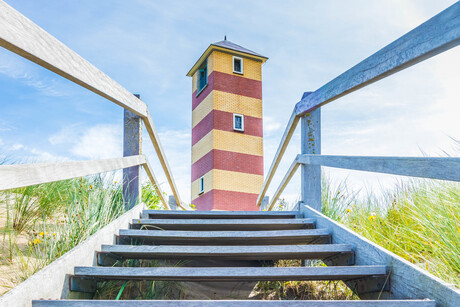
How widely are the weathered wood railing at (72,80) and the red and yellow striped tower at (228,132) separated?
7919 mm

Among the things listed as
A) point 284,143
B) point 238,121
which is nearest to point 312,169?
point 284,143

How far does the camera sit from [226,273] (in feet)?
7.63

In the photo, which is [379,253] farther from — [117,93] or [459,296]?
[117,93]

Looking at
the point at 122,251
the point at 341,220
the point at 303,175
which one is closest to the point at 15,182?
the point at 122,251

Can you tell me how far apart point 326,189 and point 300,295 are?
1546 millimetres

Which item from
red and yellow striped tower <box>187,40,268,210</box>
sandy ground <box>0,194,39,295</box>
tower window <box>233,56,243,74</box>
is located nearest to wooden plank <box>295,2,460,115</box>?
sandy ground <box>0,194,39,295</box>

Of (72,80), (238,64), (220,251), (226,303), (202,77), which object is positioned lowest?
(226,303)

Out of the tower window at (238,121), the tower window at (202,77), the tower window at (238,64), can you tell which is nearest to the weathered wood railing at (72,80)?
the tower window at (238,121)

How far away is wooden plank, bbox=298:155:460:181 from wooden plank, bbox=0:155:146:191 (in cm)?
152

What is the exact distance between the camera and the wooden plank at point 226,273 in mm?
2305

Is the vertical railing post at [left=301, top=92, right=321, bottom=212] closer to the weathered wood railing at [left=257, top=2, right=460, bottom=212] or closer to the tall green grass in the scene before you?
the weathered wood railing at [left=257, top=2, right=460, bottom=212]

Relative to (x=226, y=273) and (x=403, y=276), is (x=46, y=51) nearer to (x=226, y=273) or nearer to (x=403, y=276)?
(x=226, y=273)

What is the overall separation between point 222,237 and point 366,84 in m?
1.41

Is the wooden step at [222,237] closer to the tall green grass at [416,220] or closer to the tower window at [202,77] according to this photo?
the tall green grass at [416,220]
